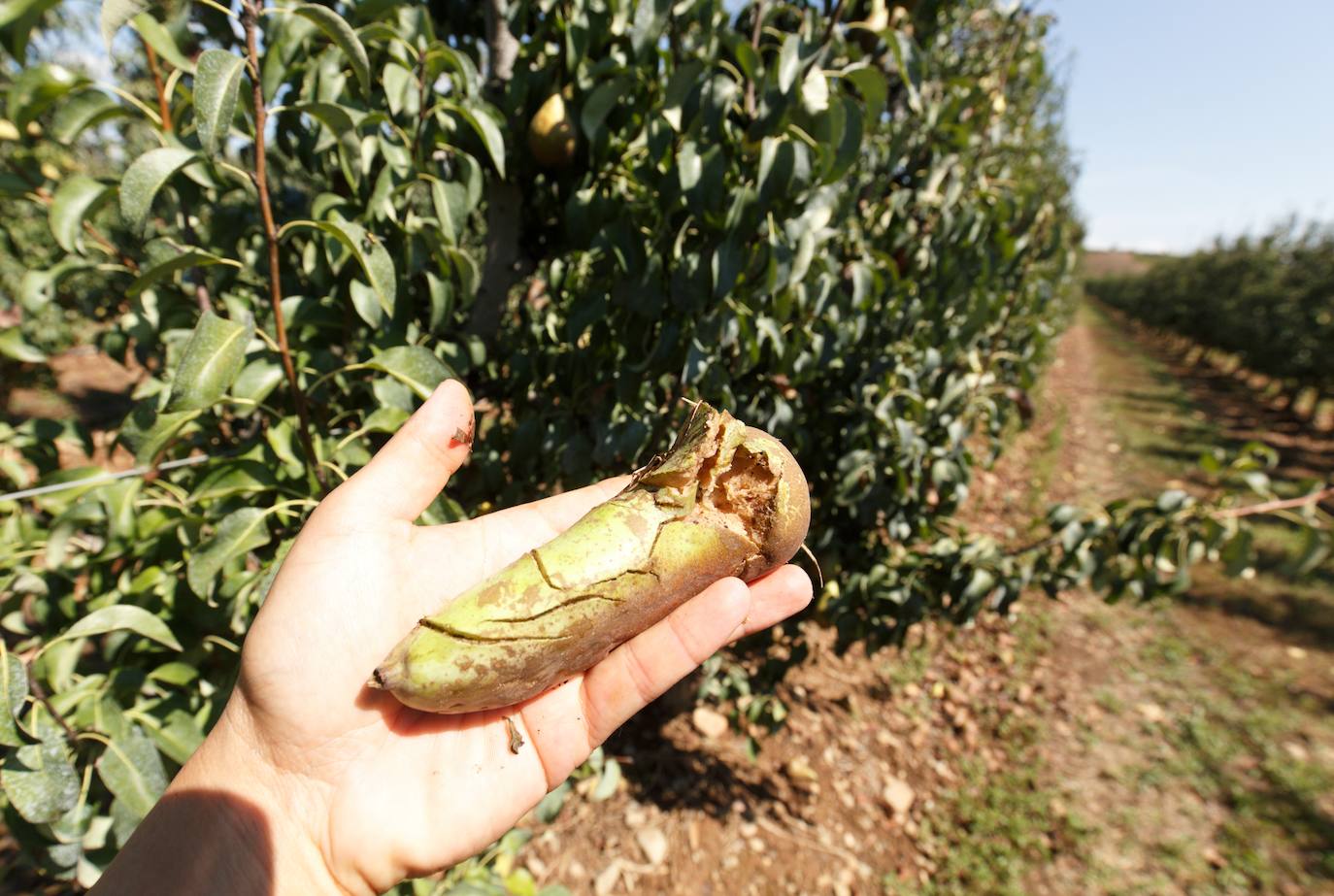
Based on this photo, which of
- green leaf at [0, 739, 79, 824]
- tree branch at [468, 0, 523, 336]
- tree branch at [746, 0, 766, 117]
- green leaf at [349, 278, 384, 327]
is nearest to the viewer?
green leaf at [0, 739, 79, 824]

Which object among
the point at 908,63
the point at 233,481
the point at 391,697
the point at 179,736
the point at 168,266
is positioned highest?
the point at 908,63

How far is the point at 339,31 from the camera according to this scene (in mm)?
1386

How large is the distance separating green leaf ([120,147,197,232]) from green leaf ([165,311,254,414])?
239 millimetres

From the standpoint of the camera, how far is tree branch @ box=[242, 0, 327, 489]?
4.50 feet

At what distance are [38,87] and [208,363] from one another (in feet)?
2.68

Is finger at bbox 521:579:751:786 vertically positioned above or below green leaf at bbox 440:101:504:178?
below

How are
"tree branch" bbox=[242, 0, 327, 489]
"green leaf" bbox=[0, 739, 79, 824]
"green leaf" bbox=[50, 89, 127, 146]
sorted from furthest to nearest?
"green leaf" bbox=[50, 89, 127, 146], "green leaf" bbox=[0, 739, 79, 824], "tree branch" bbox=[242, 0, 327, 489]

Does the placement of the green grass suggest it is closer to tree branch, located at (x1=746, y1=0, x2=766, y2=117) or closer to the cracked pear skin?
the cracked pear skin

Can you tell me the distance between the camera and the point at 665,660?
1742mm

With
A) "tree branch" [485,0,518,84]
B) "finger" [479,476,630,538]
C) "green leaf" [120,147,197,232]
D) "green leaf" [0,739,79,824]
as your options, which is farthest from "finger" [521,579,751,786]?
"tree branch" [485,0,518,84]

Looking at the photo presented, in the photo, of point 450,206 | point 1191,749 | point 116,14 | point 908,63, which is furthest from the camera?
point 1191,749

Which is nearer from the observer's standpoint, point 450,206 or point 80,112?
point 80,112

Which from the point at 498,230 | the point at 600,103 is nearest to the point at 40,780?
the point at 498,230

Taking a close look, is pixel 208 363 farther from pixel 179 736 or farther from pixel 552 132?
pixel 552 132
